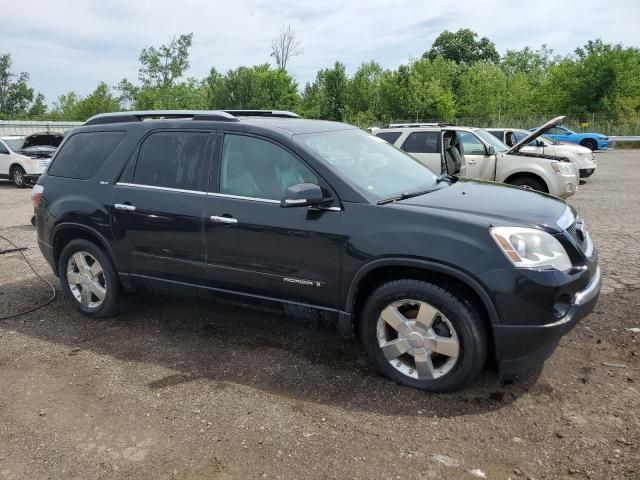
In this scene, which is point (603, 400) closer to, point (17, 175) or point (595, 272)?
point (595, 272)

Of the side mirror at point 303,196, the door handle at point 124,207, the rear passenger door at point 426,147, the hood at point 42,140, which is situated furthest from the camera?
the hood at point 42,140

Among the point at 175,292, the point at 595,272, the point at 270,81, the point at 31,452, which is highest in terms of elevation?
the point at 270,81

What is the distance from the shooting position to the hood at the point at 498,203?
342cm

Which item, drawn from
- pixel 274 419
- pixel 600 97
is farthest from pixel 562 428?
pixel 600 97

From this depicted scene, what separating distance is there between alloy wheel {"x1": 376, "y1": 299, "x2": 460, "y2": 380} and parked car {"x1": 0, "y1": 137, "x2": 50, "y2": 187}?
15641mm

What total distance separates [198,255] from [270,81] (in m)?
41.5

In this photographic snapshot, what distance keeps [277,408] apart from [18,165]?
1624 cm

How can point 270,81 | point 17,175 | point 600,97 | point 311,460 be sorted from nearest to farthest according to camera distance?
point 311,460
point 17,175
point 600,97
point 270,81

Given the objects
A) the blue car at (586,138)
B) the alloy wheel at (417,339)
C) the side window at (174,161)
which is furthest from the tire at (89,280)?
the blue car at (586,138)

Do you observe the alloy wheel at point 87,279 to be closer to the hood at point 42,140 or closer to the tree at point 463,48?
the hood at point 42,140

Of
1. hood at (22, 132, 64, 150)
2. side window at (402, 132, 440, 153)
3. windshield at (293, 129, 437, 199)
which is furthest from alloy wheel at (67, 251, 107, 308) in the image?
hood at (22, 132, 64, 150)

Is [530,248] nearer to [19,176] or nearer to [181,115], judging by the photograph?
[181,115]

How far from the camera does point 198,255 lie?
13.9 feet

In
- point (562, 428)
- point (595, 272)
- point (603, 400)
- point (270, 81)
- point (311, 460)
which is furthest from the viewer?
point (270, 81)
